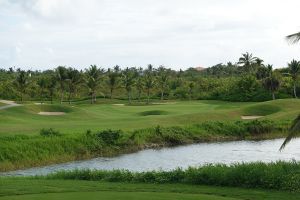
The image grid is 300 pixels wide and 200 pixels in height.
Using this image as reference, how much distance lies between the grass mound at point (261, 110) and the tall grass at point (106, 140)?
9292 millimetres

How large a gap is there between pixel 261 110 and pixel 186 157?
31.9 m

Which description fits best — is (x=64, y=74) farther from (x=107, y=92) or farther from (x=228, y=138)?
(x=228, y=138)

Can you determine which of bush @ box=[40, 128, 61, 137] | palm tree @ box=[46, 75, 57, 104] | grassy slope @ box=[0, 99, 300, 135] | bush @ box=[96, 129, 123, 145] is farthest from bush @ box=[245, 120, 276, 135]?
palm tree @ box=[46, 75, 57, 104]

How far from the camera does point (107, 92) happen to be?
128m

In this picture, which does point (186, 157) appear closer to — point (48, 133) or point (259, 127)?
point (48, 133)

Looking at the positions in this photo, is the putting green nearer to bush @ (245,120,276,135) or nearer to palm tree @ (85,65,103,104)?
bush @ (245,120,276,135)

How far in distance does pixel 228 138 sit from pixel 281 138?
243 inches

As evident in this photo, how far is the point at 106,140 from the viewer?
4766 centimetres

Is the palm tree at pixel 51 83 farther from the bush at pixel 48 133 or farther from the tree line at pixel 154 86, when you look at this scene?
the bush at pixel 48 133

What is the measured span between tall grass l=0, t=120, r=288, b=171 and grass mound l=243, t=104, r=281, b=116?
929 cm

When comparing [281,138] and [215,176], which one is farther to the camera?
[281,138]

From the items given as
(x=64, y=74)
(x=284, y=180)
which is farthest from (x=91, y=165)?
(x=64, y=74)

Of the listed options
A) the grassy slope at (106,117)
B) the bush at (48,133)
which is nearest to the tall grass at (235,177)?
the bush at (48,133)

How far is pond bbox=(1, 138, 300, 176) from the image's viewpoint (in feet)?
128
